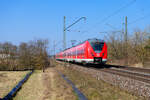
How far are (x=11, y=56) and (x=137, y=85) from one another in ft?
104

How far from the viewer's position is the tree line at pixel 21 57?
35.7 m

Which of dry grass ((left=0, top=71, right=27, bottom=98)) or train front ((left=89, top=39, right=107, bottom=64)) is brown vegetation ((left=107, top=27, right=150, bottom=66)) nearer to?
train front ((left=89, top=39, right=107, bottom=64))

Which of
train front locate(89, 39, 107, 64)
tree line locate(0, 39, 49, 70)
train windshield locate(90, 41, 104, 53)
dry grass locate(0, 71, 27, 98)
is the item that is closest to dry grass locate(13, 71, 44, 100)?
dry grass locate(0, 71, 27, 98)

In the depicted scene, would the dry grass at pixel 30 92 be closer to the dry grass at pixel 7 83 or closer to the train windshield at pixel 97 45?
the dry grass at pixel 7 83

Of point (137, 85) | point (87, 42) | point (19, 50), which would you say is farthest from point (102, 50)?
point (19, 50)

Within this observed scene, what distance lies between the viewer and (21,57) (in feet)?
128

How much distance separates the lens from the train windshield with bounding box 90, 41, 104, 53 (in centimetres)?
2323

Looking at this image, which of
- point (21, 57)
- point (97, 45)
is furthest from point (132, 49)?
point (21, 57)

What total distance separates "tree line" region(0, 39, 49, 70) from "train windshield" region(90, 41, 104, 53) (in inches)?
521

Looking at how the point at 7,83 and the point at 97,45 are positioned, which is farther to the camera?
the point at 97,45

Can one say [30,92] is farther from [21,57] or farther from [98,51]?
[21,57]

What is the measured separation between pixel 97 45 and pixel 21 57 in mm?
20660

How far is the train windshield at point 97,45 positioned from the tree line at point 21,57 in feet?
43.4

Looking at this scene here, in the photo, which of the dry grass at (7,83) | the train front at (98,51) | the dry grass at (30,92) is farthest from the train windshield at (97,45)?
the dry grass at (30,92)
